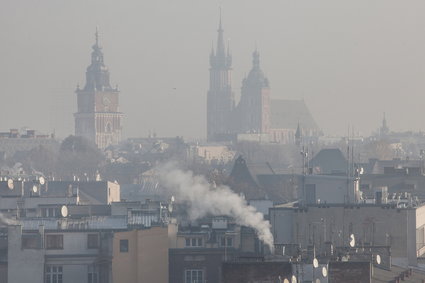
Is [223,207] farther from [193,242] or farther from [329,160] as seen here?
[329,160]

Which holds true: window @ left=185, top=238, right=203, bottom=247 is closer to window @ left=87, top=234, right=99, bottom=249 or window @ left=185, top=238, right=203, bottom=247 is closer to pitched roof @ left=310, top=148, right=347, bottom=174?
→ window @ left=87, top=234, right=99, bottom=249

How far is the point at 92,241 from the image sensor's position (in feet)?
174

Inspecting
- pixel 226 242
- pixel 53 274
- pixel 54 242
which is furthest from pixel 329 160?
pixel 53 274

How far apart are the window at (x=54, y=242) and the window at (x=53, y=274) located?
2.26 ft

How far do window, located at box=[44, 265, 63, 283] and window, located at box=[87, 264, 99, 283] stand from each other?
609 mm

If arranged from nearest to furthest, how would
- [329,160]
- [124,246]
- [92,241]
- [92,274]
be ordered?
1. [124,246]
2. [92,274]
3. [92,241]
4. [329,160]

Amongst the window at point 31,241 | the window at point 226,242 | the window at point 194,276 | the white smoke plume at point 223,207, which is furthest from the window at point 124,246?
the white smoke plume at point 223,207

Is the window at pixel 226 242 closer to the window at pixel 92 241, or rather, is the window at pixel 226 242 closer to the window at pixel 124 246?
the window at pixel 124 246

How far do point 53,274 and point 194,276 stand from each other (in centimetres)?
305

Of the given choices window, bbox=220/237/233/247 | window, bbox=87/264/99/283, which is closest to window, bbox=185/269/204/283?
window, bbox=220/237/233/247

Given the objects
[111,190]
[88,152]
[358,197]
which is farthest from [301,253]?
[88,152]

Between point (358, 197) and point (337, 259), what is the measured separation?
21.1 metres

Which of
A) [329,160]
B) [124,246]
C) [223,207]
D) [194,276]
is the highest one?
[329,160]

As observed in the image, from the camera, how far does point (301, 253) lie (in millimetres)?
46875
